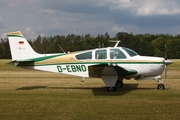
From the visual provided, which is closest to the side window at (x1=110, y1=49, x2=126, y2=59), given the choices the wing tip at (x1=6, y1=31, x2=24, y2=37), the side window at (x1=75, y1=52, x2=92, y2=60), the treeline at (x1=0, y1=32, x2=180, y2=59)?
the side window at (x1=75, y1=52, x2=92, y2=60)

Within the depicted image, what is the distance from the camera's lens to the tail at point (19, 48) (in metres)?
13.7

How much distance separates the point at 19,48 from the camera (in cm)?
1373

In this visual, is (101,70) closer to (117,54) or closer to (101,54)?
(101,54)

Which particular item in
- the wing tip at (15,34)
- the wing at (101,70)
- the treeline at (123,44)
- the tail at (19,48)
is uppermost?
the wing tip at (15,34)

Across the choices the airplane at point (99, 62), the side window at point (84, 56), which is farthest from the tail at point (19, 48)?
the side window at point (84, 56)

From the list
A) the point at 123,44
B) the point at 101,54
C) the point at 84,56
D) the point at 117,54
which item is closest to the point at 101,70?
the point at 101,54

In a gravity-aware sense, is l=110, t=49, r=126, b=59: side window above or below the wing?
above

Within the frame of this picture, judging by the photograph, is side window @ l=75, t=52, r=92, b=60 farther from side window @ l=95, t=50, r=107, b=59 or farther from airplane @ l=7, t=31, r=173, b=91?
side window @ l=95, t=50, r=107, b=59

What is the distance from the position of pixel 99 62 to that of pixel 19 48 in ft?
13.3

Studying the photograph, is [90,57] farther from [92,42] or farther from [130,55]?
[92,42]

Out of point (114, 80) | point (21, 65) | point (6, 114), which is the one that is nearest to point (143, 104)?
point (114, 80)

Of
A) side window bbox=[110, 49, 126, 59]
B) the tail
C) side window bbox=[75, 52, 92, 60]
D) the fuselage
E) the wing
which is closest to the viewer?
the wing

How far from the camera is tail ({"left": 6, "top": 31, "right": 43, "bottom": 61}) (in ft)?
44.8

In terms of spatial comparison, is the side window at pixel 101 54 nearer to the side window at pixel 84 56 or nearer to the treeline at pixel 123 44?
the side window at pixel 84 56
